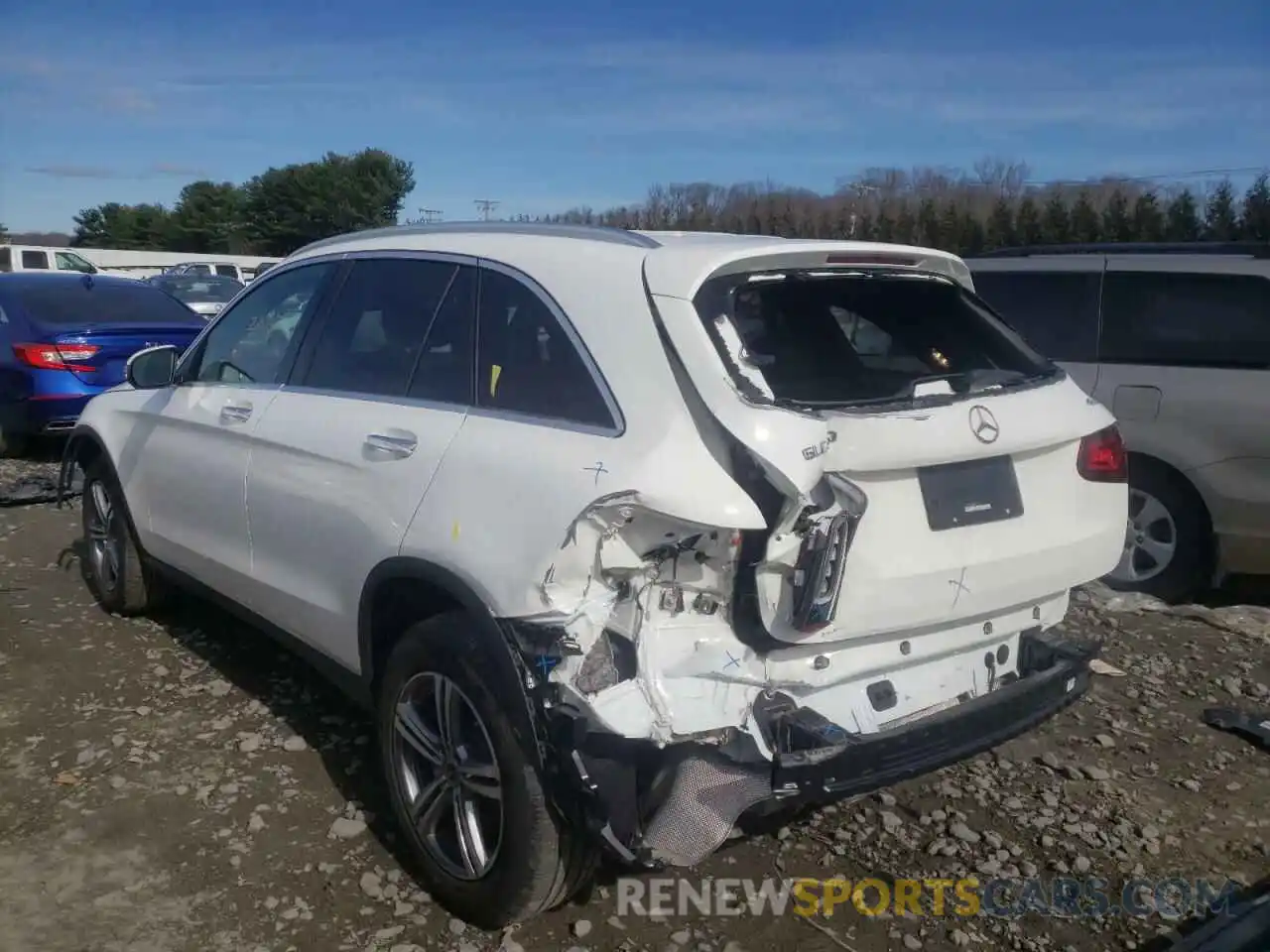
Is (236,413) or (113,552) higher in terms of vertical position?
(236,413)

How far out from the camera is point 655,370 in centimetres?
271

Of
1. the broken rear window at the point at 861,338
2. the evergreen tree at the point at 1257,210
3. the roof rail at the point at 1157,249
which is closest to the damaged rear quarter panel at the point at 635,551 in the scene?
the broken rear window at the point at 861,338

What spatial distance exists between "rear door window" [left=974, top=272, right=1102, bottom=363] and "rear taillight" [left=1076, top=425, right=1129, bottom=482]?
2.68m

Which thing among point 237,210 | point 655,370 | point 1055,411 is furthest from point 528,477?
point 237,210

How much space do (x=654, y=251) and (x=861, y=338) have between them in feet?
2.80

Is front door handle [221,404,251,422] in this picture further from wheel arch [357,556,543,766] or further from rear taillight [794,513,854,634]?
rear taillight [794,513,854,634]

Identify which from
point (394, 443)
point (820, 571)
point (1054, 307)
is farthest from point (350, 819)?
point (1054, 307)

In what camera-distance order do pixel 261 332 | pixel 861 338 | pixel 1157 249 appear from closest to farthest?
pixel 861 338 → pixel 261 332 → pixel 1157 249

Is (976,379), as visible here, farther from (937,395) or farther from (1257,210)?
(1257,210)

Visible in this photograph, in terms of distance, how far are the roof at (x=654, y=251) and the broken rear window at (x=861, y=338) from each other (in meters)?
0.05

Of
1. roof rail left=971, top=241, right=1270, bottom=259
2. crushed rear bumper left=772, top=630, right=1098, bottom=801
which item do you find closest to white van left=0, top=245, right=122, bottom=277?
roof rail left=971, top=241, right=1270, bottom=259

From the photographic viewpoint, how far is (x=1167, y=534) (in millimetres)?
5707

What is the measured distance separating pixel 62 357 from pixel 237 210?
6414 cm

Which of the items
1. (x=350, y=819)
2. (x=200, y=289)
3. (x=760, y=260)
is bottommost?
(x=350, y=819)
